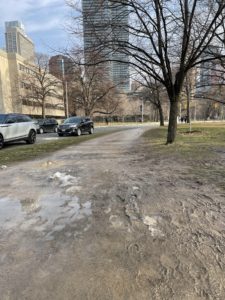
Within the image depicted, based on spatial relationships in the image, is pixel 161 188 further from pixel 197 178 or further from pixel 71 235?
pixel 71 235

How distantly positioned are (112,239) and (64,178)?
3.62 meters

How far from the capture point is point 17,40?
63625 mm

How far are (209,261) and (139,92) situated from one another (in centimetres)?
4115

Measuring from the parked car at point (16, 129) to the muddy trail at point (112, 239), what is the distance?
9.51 m

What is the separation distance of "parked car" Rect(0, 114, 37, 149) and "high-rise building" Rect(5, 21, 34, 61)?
46803 mm

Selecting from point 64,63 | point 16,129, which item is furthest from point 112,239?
point 64,63

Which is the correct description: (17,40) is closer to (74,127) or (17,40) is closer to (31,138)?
(74,127)

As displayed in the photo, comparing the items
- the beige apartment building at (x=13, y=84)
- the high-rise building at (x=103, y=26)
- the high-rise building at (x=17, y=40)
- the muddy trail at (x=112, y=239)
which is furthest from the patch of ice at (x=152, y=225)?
the high-rise building at (x=17, y=40)

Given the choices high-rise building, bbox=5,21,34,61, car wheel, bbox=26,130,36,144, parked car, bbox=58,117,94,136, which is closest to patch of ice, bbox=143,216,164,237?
car wheel, bbox=26,130,36,144

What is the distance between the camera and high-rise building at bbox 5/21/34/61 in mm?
58125

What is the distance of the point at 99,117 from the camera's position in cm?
8494

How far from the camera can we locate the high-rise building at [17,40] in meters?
58.1

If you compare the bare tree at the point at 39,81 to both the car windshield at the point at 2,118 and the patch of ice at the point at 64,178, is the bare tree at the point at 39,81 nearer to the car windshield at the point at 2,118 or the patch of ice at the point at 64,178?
the car windshield at the point at 2,118

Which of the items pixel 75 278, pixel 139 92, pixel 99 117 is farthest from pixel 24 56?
pixel 75 278
